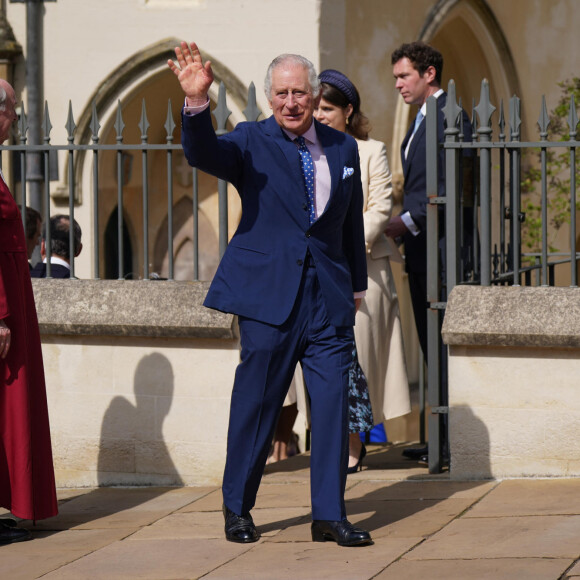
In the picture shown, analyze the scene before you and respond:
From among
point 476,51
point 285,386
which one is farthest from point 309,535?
point 476,51

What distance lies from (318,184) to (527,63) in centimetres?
1296

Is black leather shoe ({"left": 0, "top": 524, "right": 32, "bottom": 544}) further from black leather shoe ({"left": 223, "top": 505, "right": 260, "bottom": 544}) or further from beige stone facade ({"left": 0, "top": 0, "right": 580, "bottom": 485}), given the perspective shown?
beige stone facade ({"left": 0, "top": 0, "right": 580, "bottom": 485})

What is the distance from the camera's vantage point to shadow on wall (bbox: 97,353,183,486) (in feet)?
22.1

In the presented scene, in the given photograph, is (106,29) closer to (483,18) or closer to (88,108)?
(88,108)

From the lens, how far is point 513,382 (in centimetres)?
634

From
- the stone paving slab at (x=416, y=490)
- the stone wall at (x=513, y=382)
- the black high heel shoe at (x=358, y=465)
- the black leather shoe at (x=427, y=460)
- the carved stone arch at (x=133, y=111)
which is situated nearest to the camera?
the stone paving slab at (x=416, y=490)

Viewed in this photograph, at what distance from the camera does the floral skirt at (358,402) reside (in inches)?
260

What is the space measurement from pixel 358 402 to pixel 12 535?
1.92 metres

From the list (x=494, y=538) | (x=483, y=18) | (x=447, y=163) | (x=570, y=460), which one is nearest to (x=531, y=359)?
(x=570, y=460)

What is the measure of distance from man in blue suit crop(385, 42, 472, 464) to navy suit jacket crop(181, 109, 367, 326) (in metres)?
1.64

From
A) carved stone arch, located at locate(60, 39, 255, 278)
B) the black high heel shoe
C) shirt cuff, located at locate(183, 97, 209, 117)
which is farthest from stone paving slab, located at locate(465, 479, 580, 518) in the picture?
carved stone arch, located at locate(60, 39, 255, 278)

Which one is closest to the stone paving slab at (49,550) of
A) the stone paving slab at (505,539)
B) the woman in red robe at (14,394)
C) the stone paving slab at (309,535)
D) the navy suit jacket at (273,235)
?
the stone paving slab at (309,535)

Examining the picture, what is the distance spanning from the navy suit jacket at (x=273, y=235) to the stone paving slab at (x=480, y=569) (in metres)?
1.01

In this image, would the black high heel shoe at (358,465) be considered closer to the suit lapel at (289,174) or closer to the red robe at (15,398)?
the red robe at (15,398)
